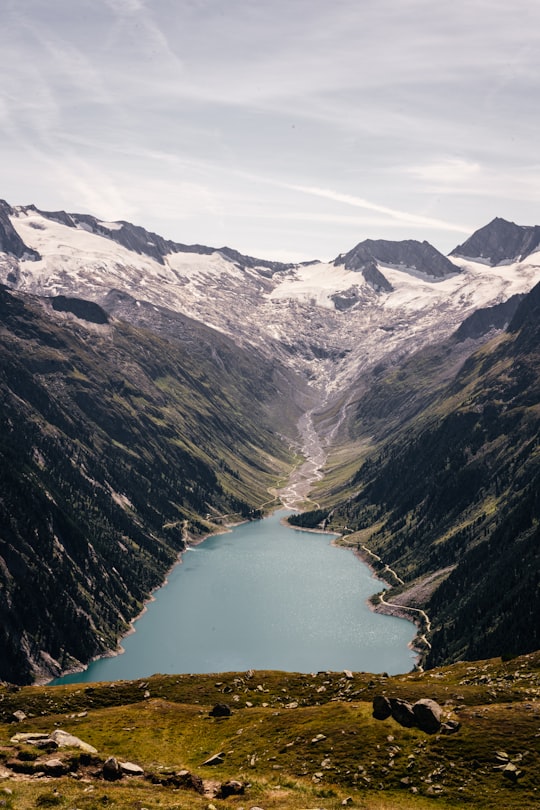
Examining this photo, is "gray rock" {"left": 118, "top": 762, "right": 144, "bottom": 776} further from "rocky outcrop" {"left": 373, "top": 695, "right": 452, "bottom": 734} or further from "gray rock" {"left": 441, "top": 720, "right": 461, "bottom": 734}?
"gray rock" {"left": 441, "top": 720, "right": 461, "bottom": 734}

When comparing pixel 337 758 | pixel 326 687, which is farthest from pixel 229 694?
pixel 337 758

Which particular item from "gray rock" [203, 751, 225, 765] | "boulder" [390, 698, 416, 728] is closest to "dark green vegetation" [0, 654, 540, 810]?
"gray rock" [203, 751, 225, 765]

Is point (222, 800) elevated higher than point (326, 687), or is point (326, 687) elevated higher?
point (222, 800)

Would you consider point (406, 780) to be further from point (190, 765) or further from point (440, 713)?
point (190, 765)

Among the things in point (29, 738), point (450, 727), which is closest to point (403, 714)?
point (450, 727)

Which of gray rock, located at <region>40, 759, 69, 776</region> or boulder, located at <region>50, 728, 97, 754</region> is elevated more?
gray rock, located at <region>40, 759, 69, 776</region>

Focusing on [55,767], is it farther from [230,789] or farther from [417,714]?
[417,714]
